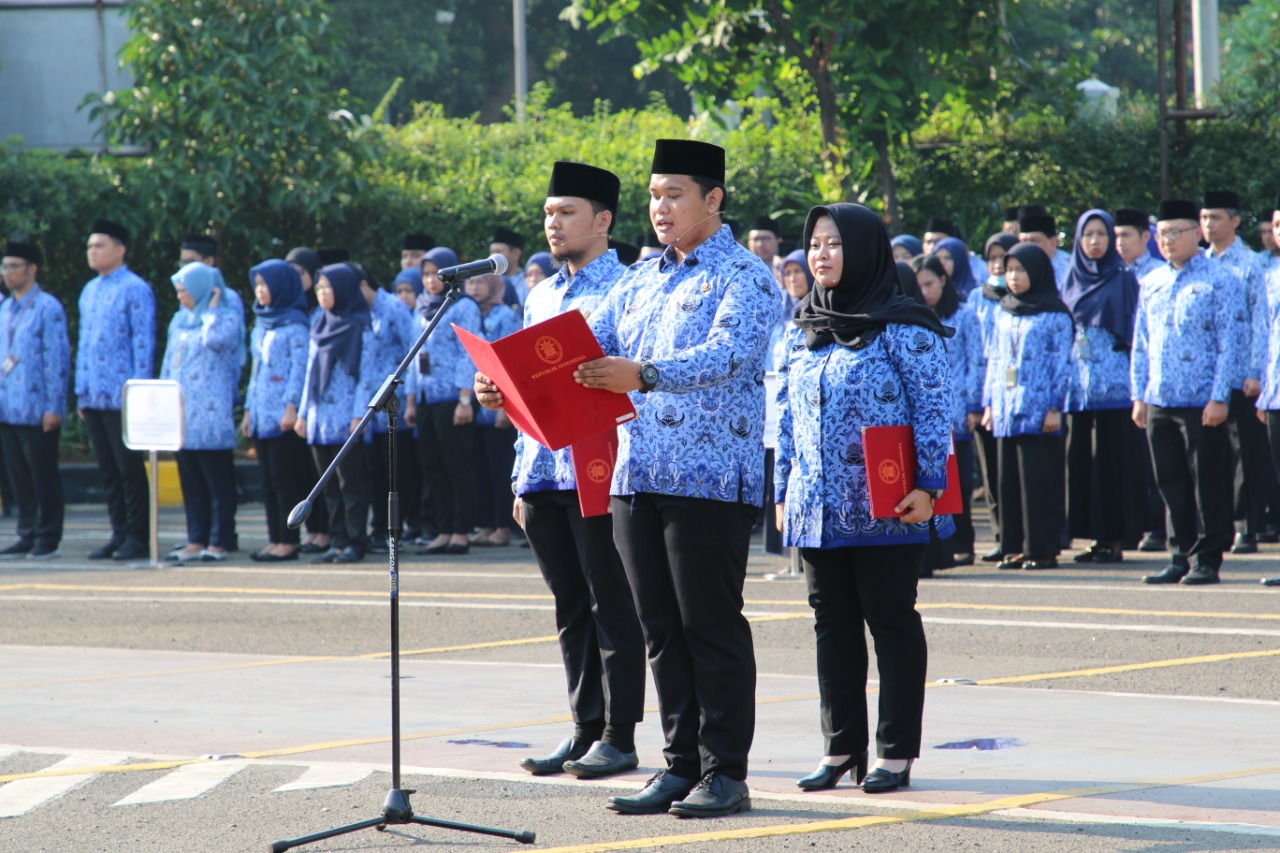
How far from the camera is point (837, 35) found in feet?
63.6

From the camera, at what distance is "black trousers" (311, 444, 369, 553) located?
14867 millimetres

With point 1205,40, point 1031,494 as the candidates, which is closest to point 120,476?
point 1031,494

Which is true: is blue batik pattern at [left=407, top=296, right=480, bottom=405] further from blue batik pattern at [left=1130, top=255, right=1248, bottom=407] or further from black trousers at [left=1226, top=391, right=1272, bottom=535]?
black trousers at [left=1226, top=391, right=1272, bottom=535]

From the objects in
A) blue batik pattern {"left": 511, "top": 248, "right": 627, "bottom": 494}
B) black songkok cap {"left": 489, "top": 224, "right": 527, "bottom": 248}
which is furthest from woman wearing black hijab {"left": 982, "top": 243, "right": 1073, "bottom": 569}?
blue batik pattern {"left": 511, "top": 248, "right": 627, "bottom": 494}

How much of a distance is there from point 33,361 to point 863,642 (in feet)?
35.0

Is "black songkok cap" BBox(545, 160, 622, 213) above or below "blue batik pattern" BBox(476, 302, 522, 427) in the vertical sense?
below

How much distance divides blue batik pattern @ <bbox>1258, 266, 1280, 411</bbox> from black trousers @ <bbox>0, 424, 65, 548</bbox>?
9.16 meters

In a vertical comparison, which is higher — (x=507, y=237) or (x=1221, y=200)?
(x=507, y=237)

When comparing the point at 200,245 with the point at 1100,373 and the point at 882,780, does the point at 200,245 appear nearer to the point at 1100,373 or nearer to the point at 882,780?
the point at 1100,373

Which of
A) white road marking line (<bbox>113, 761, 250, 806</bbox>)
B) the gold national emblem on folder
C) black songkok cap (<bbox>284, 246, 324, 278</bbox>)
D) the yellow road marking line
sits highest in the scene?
black songkok cap (<bbox>284, 246, 324, 278</bbox>)

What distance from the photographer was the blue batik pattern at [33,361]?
51.0 feet

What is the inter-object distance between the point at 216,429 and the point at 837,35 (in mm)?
7725

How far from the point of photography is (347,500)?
14969mm

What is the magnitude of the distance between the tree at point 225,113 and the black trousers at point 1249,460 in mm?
10690
